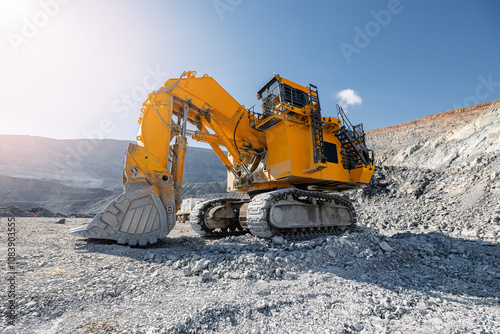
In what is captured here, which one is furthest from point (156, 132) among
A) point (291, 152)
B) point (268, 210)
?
point (291, 152)

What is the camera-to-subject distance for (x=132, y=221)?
4.37 metres

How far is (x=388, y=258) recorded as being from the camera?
14.1ft

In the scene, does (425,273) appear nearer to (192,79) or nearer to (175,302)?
(175,302)

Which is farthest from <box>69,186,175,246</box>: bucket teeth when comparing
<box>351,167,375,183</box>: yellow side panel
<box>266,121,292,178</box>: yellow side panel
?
<box>351,167,375,183</box>: yellow side panel

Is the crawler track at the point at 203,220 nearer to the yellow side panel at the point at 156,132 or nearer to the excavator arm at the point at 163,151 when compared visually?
the excavator arm at the point at 163,151

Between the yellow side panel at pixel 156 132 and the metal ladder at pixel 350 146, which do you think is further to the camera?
the metal ladder at pixel 350 146

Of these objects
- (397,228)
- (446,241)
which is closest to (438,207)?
(397,228)

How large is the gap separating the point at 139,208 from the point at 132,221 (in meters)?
0.26

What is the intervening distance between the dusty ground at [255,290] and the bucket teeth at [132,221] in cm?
28

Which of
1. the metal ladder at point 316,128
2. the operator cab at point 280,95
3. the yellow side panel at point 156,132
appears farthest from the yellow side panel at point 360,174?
the yellow side panel at point 156,132

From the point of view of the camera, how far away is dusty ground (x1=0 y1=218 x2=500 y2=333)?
2.08 meters

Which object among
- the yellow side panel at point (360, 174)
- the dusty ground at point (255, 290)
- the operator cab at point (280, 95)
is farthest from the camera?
the yellow side panel at point (360, 174)

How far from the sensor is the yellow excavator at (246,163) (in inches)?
178

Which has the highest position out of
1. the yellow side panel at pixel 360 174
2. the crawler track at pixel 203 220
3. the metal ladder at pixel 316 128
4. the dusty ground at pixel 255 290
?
the metal ladder at pixel 316 128
